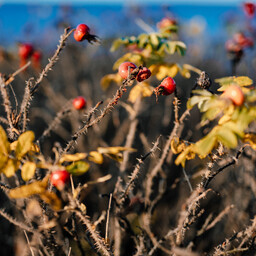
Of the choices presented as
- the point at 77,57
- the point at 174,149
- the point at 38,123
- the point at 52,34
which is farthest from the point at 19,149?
the point at 52,34

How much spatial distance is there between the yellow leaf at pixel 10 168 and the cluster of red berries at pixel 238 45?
2266 millimetres

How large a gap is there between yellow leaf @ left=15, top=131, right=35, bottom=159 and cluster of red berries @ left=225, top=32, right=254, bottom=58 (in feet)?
7.22

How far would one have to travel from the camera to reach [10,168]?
0.81 metres

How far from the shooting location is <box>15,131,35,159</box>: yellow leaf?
2.75 ft

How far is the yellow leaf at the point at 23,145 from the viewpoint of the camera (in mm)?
837

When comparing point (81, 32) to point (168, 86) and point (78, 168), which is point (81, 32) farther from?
point (78, 168)

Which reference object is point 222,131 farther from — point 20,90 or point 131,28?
point 131,28

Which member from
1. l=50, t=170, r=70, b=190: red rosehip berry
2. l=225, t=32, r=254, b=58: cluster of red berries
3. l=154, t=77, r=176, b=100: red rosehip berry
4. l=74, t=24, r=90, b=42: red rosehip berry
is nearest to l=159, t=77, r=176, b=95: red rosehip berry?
l=154, t=77, r=176, b=100: red rosehip berry

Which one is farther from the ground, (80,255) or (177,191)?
(80,255)

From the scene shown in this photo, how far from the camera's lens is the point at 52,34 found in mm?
6594

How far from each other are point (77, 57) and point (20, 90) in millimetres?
1509

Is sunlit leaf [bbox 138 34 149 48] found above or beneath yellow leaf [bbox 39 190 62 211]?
above

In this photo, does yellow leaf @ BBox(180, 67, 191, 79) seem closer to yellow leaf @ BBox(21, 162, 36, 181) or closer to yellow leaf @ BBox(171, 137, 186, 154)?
yellow leaf @ BBox(171, 137, 186, 154)

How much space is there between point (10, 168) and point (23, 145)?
81 mm
